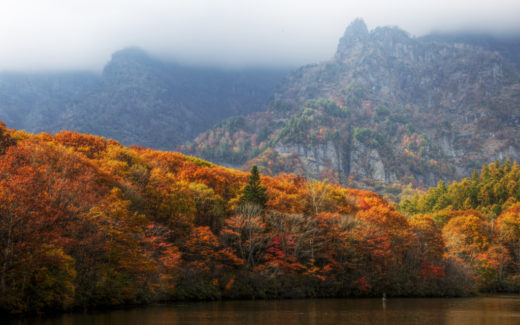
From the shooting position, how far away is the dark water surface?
49.2 metres

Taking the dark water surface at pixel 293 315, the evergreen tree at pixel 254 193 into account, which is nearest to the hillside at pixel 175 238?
the evergreen tree at pixel 254 193

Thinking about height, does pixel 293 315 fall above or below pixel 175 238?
below

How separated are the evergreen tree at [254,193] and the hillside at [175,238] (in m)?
0.21

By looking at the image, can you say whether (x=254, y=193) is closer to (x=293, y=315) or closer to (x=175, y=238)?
Result: (x=175, y=238)

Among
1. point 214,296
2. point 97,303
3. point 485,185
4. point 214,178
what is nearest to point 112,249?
point 97,303

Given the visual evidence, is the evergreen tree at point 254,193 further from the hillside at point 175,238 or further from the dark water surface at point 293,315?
the dark water surface at point 293,315

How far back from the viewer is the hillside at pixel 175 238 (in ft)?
164

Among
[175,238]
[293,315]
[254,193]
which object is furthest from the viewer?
[254,193]

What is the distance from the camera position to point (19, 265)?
155 feet

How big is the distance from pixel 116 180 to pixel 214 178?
2655 cm

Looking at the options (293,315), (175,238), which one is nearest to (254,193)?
(175,238)

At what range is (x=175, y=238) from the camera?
247 feet

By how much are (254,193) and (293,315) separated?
109ft

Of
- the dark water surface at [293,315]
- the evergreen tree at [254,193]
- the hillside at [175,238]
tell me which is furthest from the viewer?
the evergreen tree at [254,193]
